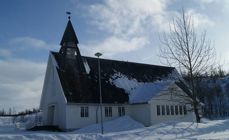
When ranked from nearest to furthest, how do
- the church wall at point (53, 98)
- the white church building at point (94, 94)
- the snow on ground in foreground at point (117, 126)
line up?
the snow on ground in foreground at point (117, 126)
the white church building at point (94, 94)
the church wall at point (53, 98)

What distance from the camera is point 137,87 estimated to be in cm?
3547

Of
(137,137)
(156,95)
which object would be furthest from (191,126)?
(156,95)

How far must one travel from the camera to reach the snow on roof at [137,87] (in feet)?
105

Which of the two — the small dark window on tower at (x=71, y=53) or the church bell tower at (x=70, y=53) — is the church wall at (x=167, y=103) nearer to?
the church bell tower at (x=70, y=53)

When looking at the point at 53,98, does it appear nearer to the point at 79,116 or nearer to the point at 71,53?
the point at 79,116

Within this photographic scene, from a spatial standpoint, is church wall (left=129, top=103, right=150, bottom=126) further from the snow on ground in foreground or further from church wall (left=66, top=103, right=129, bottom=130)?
church wall (left=66, top=103, right=129, bottom=130)

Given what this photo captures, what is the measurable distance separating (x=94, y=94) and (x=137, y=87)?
6.41 meters

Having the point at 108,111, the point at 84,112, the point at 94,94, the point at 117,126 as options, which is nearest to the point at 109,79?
the point at 94,94

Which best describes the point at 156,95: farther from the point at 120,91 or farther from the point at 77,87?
the point at 77,87

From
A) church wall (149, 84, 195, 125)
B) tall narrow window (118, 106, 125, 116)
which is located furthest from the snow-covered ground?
church wall (149, 84, 195, 125)

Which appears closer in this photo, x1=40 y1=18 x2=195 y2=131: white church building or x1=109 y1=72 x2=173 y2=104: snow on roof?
x1=40 y1=18 x2=195 y2=131: white church building

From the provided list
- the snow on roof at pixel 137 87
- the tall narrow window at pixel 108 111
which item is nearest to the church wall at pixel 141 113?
the snow on roof at pixel 137 87

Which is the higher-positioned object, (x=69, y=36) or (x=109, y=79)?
(x=69, y=36)

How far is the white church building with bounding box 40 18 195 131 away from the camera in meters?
30.1
